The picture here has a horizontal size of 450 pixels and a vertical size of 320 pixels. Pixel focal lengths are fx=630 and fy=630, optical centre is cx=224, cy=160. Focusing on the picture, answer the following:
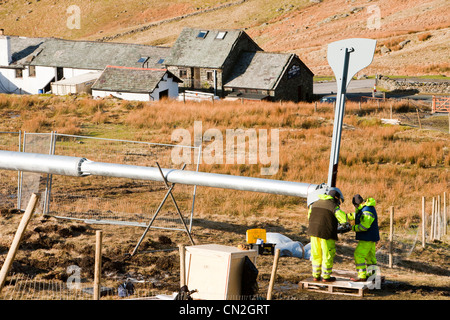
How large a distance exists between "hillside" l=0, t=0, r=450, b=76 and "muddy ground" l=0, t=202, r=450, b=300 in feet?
155

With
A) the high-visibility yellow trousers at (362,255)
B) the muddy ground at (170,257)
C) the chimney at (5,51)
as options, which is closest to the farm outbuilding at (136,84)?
the chimney at (5,51)

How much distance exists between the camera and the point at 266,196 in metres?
18.0

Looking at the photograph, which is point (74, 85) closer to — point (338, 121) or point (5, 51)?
point (5, 51)

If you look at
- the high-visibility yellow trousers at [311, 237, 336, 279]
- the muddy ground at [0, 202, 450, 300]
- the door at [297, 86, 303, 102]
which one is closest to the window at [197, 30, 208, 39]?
the door at [297, 86, 303, 102]

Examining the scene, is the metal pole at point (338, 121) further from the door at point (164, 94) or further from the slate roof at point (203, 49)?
the slate roof at point (203, 49)

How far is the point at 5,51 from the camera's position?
49.0 meters

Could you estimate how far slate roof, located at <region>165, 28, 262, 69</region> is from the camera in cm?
4503

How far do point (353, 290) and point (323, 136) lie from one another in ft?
57.4

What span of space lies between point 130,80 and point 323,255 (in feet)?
107

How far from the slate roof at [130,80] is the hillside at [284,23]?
2723 cm

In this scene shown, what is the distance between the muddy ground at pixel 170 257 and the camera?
36.3 feet

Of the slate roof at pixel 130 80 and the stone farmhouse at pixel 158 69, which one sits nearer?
the slate roof at pixel 130 80

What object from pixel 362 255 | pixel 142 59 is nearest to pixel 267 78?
pixel 142 59

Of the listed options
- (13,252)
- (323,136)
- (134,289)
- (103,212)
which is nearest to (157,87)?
(323,136)
